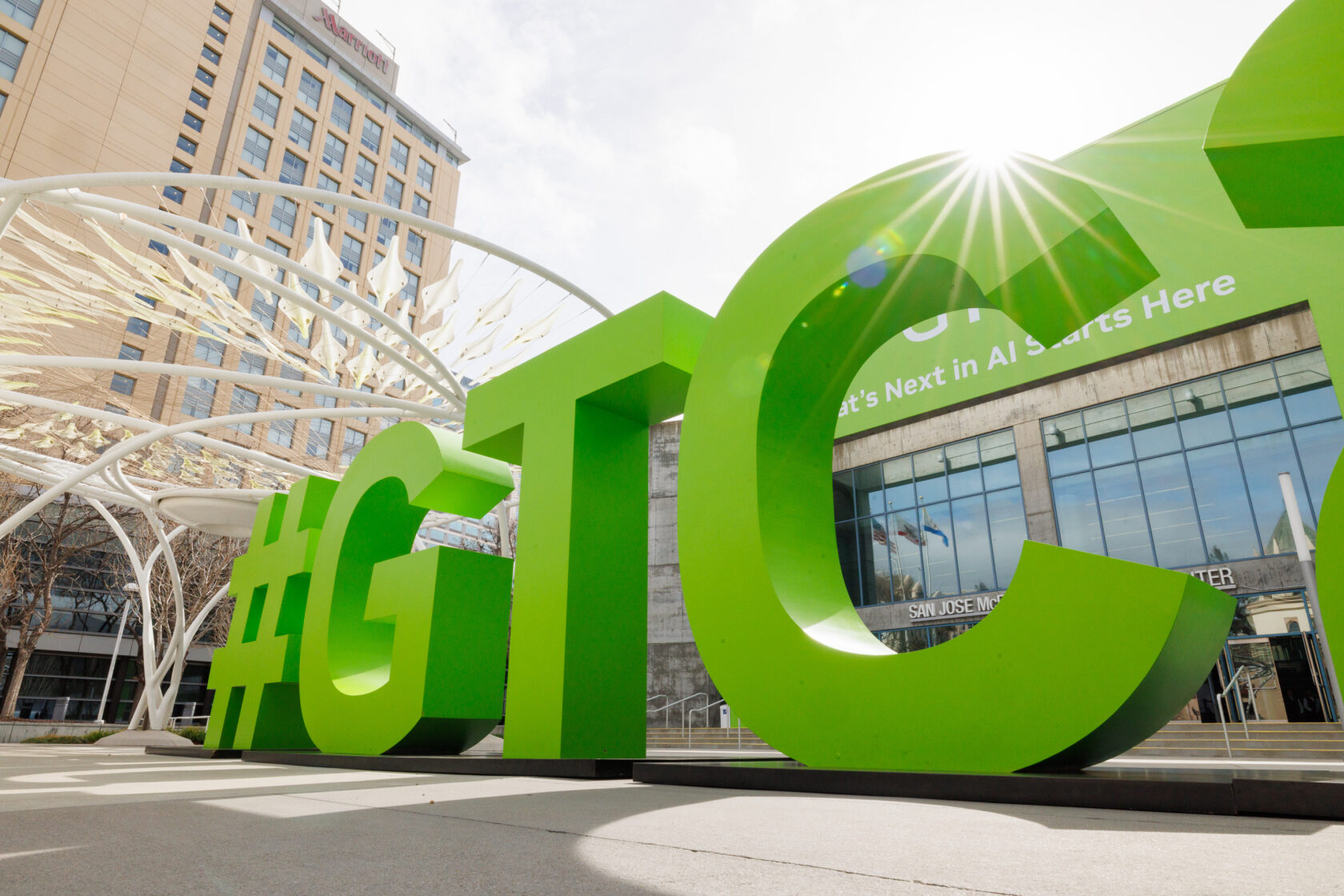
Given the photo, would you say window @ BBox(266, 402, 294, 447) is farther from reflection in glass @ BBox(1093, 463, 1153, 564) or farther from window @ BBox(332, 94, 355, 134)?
reflection in glass @ BBox(1093, 463, 1153, 564)

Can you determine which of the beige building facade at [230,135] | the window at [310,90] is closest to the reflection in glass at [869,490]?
the beige building facade at [230,135]

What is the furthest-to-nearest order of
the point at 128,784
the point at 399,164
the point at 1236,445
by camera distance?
the point at 399,164 < the point at 1236,445 < the point at 128,784

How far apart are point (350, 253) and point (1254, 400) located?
4812 centimetres

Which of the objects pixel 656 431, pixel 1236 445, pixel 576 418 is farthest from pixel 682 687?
pixel 576 418

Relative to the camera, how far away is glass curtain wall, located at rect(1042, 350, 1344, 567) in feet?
55.3

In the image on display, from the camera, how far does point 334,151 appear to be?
5084 cm

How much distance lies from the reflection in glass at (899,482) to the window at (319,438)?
105 feet

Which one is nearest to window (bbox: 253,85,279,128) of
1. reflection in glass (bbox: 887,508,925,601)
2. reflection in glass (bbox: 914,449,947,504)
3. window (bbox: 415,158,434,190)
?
window (bbox: 415,158,434,190)

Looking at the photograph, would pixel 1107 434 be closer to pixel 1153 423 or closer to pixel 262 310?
pixel 1153 423

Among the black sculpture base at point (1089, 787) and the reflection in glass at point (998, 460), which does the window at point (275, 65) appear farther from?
the black sculpture base at point (1089, 787)

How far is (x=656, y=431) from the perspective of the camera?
2909 cm

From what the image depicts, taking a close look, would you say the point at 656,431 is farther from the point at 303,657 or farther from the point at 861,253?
the point at 861,253

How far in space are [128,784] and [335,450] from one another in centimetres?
4192

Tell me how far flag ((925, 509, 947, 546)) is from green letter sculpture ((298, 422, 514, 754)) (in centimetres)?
1694
